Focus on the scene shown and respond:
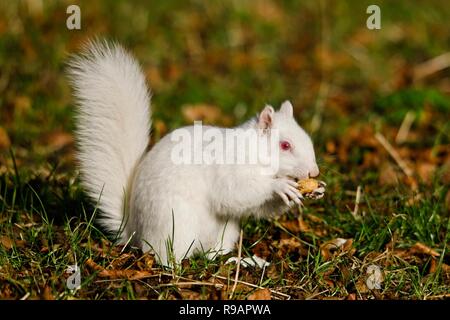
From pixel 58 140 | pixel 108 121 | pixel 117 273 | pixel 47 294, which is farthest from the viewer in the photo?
pixel 58 140

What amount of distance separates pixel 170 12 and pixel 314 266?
486cm

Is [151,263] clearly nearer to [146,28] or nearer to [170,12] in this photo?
[146,28]

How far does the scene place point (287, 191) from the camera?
3.06 meters

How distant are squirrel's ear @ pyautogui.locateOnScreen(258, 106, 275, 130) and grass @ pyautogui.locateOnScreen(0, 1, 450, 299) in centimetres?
58

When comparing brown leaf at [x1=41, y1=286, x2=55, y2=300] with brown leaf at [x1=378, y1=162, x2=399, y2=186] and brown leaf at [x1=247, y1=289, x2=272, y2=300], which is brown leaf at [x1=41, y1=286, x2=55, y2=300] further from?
brown leaf at [x1=378, y1=162, x2=399, y2=186]

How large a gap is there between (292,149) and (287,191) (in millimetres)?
208

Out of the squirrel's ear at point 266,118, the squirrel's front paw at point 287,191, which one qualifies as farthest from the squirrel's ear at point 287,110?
the squirrel's front paw at point 287,191

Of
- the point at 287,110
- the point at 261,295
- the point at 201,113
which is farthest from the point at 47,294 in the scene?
the point at 201,113

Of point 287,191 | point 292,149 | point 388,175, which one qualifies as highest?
point 292,149

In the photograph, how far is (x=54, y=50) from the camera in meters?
6.34

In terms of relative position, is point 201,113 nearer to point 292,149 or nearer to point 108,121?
point 108,121

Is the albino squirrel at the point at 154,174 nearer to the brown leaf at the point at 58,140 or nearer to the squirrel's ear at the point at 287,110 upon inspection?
the squirrel's ear at the point at 287,110

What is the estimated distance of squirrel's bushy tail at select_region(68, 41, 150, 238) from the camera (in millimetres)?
3234

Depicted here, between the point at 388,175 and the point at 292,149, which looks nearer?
the point at 292,149
